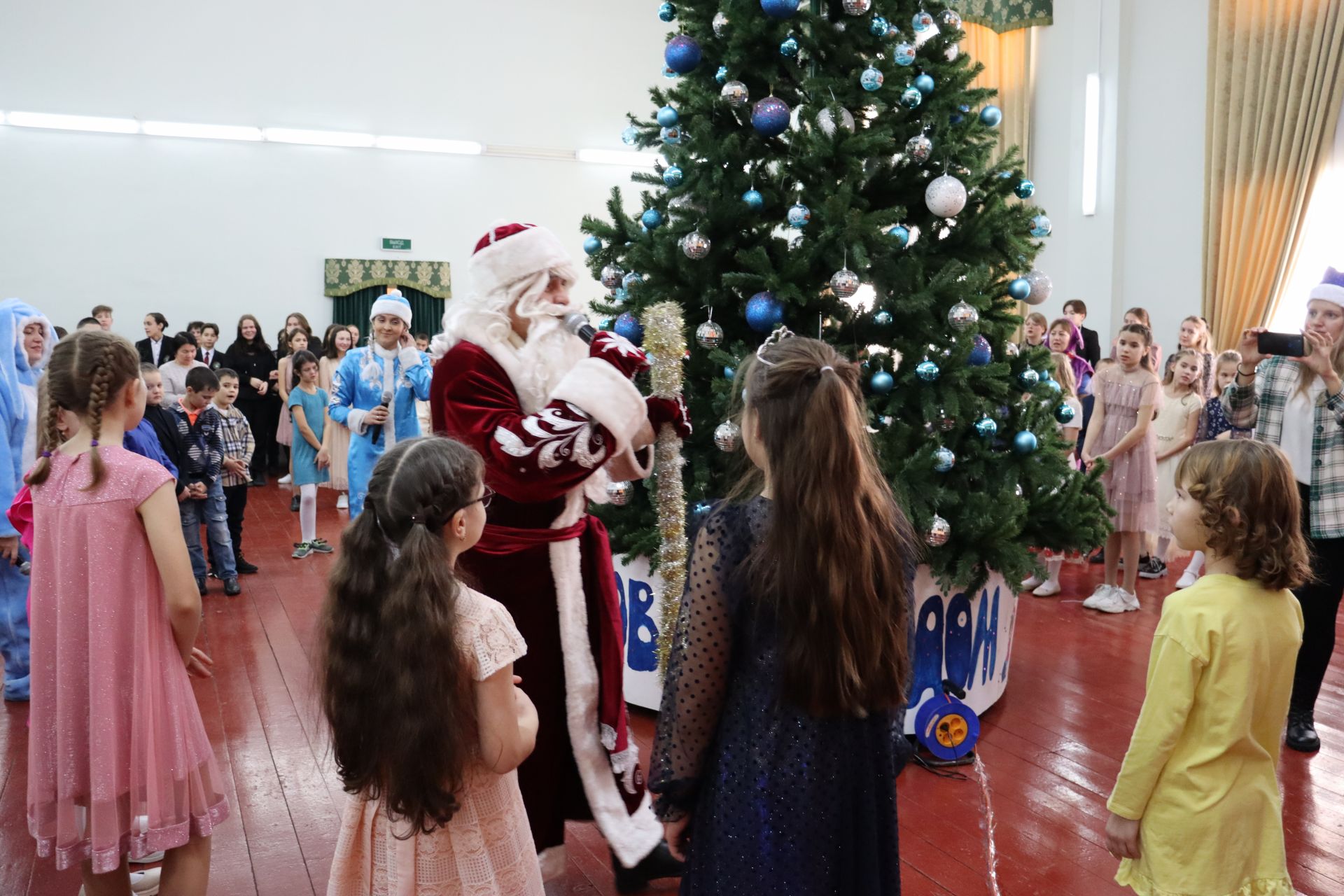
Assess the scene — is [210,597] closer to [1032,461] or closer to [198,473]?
[198,473]

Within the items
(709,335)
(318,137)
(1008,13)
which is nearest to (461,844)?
(709,335)

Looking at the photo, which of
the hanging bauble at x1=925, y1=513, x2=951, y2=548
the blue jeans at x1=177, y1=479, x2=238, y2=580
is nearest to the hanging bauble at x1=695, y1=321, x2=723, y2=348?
the hanging bauble at x1=925, y1=513, x2=951, y2=548

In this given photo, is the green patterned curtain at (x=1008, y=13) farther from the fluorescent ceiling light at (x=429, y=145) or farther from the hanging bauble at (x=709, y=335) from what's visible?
the hanging bauble at (x=709, y=335)

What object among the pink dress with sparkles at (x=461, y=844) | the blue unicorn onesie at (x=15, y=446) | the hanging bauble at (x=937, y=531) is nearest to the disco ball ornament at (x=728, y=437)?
the hanging bauble at (x=937, y=531)

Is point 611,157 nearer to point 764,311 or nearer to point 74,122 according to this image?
point 74,122

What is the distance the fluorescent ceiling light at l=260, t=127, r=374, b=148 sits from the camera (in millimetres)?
11852

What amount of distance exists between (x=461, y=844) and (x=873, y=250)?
2385 mm

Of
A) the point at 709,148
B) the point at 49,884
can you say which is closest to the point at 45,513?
the point at 49,884

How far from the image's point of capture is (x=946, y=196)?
10.6ft

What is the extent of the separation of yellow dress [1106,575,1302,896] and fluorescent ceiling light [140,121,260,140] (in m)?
12.2

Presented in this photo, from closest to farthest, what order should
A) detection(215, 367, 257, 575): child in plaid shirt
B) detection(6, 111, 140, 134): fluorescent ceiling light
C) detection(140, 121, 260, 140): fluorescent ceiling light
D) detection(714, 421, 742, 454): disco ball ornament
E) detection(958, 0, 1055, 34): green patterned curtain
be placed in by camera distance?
detection(714, 421, 742, 454): disco ball ornament < detection(215, 367, 257, 575): child in plaid shirt < detection(958, 0, 1055, 34): green patterned curtain < detection(6, 111, 140, 134): fluorescent ceiling light < detection(140, 121, 260, 140): fluorescent ceiling light

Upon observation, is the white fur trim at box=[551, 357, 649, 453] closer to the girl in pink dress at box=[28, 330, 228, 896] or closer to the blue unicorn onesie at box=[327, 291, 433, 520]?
the girl in pink dress at box=[28, 330, 228, 896]

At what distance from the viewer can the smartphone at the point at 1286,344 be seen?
333cm

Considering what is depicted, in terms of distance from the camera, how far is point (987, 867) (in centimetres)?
267
